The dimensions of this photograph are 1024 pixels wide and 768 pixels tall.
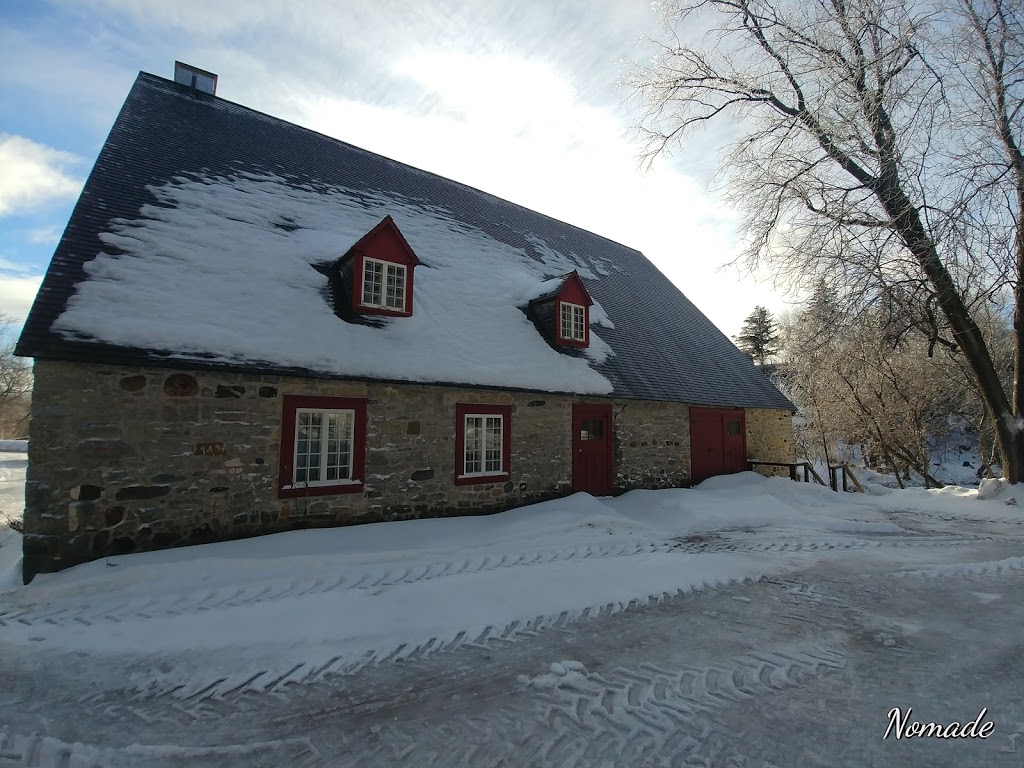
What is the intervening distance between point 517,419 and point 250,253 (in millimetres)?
5770

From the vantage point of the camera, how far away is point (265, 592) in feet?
18.9

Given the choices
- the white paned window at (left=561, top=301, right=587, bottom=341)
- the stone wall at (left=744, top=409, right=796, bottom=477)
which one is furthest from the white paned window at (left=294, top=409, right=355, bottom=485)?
the stone wall at (left=744, top=409, right=796, bottom=477)


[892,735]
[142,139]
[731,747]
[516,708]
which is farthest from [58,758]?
[142,139]

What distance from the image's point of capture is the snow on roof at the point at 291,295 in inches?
277

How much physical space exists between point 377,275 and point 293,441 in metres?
3.52

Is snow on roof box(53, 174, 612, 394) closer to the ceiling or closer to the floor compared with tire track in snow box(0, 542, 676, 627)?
closer to the ceiling

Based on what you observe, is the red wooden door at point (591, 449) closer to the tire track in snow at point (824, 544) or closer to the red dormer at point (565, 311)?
the red dormer at point (565, 311)

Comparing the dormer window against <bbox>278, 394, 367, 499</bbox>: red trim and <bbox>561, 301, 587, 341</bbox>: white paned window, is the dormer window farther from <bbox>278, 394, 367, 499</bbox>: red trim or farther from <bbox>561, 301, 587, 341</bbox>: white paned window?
<bbox>561, 301, 587, 341</bbox>: white paned window

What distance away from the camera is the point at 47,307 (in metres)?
6.34

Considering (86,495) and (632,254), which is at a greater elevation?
(632,254)

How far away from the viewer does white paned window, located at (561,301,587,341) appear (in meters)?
12.0

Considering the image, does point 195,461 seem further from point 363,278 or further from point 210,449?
point 363,278

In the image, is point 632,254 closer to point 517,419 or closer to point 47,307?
point 517,419

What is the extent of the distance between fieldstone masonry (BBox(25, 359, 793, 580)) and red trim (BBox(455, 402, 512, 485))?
13 centimetres
